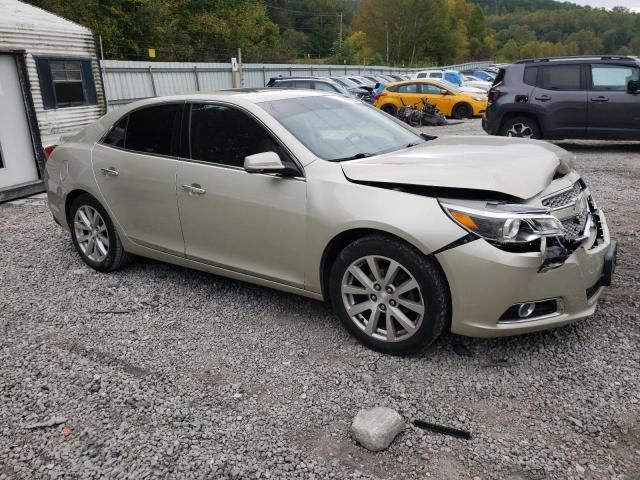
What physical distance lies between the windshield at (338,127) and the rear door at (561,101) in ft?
23.7

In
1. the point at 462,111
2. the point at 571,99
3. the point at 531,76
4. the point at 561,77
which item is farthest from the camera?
the point at 462,111

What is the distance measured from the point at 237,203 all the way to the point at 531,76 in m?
8.95

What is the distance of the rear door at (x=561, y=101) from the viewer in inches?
414

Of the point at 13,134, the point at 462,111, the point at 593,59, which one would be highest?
the point at 593,59

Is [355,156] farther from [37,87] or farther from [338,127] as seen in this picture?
[37,87]

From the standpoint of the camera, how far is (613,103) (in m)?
10.3

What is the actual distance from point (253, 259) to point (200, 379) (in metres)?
0.94

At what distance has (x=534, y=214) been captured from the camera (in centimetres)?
Result: 299

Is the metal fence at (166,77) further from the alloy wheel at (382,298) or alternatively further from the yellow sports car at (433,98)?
the alloy wheel at (382,298)

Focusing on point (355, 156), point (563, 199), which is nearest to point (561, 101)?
point (563, 199)

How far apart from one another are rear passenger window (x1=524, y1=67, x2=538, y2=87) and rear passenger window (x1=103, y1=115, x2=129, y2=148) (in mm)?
8703

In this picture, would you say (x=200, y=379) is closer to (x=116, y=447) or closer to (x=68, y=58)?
(x=116, y=447)

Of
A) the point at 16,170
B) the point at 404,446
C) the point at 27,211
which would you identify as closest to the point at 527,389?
the point at 404,446

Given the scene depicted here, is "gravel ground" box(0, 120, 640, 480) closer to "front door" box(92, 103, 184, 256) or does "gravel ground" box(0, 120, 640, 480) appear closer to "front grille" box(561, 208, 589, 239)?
"front door" box(92, 103, 184, 256)
